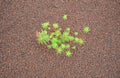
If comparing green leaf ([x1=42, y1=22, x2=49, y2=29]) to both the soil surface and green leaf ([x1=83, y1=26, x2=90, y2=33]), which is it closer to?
the soil surface

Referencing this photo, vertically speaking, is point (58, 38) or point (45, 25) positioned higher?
point (45, 25)

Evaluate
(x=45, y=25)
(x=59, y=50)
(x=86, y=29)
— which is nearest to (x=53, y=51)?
(x=59, y=50)

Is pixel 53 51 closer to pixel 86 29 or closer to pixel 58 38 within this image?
pixel 58 38

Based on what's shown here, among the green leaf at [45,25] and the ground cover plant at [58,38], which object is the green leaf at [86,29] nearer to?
the ground cover plant at [58,38]

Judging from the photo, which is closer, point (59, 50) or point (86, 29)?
point (59, 50)

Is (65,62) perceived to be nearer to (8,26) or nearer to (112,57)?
(112,57)

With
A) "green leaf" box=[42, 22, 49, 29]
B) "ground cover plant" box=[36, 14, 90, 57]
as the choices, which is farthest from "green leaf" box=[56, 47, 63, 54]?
"green leaf" box=[42, 22, 49, 29]
